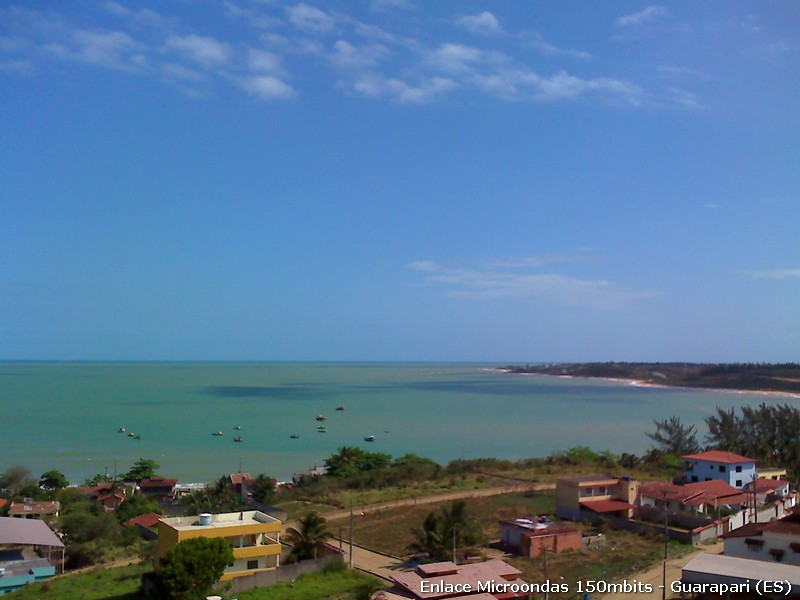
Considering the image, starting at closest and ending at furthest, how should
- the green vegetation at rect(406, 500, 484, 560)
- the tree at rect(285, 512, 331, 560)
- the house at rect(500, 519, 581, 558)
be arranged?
the green vegetation at rect(406, 500, 484, 560), the tree at rect(285, 512, 331, 560), the house at rect(500, 519, 581, 558)

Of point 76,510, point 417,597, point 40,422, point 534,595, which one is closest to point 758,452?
point 534,595

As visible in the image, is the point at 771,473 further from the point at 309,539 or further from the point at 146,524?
the point at 146,524

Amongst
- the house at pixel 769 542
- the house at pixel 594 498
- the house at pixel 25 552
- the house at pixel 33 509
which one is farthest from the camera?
the house at pixel 33 509

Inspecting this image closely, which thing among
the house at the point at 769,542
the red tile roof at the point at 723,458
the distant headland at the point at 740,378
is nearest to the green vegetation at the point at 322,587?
the house at the point at 769,542

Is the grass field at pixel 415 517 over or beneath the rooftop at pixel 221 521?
beneath

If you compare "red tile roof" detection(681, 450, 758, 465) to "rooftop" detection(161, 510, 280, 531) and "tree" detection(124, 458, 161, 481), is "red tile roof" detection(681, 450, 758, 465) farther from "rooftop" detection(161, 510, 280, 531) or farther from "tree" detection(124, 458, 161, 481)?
"tree" detection(124, 458, 161, 481)

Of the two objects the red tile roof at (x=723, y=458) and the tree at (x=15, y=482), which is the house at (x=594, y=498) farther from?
the tree at (x=15, y=482)

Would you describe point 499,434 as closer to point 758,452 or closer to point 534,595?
point 758,452

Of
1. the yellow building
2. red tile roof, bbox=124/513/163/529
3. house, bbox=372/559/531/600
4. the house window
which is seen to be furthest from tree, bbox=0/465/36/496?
the house window
